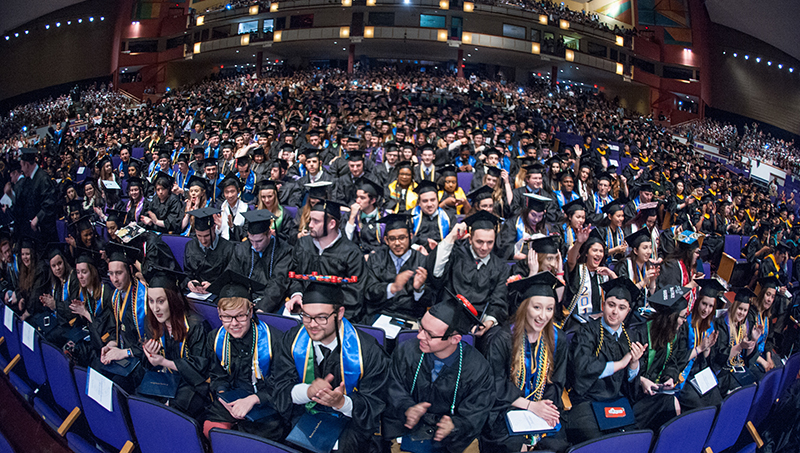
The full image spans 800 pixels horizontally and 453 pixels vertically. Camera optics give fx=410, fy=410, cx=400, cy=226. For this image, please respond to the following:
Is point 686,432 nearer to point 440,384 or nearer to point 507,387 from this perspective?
point 507,387

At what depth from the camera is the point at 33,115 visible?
10.7m

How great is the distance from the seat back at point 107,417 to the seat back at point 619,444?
239 cm

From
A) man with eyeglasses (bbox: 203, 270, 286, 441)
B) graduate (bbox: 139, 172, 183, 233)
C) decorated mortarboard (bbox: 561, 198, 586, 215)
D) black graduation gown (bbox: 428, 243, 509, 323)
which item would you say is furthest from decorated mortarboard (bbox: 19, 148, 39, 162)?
decorated mortarboard (bbox: 561, 198, 586, 215)

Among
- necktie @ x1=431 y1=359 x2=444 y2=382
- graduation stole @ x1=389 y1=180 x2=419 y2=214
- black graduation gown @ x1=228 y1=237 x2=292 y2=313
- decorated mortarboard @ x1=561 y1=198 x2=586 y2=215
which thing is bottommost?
necktie @ x1=431 y1=359 x2=444 y2=382

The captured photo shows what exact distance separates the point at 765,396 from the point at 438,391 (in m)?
2.41

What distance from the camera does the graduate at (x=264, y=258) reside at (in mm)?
3869

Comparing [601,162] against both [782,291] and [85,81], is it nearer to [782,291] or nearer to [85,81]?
[782,291]

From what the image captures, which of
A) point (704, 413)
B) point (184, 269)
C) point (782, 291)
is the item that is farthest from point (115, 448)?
point (782, 291)

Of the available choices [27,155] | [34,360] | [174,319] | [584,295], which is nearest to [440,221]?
[584,295]

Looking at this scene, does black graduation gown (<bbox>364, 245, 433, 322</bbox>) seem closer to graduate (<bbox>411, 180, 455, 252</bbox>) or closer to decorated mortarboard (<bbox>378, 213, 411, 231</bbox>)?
decorated mortarboard (<bbox>378, 213, 411, 231</bbox>)

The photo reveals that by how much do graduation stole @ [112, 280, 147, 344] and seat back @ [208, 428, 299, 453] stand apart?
164 cm

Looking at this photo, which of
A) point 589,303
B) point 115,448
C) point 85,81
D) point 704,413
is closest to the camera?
point 704,413

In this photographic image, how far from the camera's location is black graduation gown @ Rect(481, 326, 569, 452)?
2.38 meters

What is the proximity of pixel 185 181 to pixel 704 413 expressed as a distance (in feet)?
25.2
